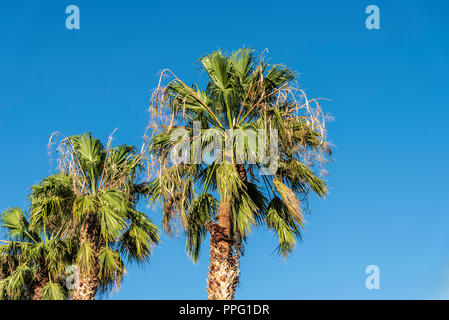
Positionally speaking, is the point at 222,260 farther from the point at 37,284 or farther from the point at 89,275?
the point at 37,284

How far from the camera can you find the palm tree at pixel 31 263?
49.1 feet

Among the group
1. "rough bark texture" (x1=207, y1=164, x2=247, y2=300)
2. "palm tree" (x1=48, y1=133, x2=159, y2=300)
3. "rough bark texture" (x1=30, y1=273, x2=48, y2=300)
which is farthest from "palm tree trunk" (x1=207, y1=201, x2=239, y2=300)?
"rough bark texture" (x1=30, y1=273, x2=48, y2=300)

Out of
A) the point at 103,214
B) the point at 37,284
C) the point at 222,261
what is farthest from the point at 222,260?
the point at 37,284

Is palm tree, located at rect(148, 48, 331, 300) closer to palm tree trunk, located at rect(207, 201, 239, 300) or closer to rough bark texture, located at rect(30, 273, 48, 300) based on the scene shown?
palm tree trunk, located at rect(207, 201, 239, 300)

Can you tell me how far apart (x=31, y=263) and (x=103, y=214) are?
12.0 ft

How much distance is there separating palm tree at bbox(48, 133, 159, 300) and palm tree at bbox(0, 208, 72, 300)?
0.90 metres

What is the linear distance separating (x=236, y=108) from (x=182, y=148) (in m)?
1.49

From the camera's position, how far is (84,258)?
1348 centimetres

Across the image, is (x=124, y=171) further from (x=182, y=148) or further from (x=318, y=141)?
(x=318, y=141)

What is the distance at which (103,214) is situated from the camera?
44.3ft

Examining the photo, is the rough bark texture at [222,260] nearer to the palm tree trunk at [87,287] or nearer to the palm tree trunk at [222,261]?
the palm tree trunk at [222,261]
